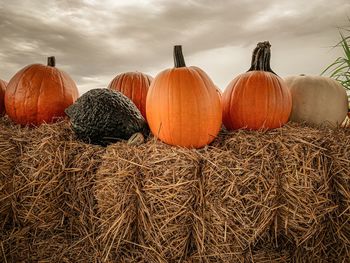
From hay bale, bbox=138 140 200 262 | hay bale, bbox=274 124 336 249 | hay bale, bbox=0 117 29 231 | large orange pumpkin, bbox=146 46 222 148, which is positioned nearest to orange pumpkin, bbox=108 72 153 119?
large orange pumpkin, bbox=146 46 222 148

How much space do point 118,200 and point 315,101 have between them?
1.79 m

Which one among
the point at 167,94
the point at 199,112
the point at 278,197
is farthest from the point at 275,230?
the point at 167,94

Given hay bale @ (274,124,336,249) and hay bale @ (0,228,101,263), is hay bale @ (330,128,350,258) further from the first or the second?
hay bale @ (0,228,101,263)

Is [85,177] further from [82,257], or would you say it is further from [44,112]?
[44,112]

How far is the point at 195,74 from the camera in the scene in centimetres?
216

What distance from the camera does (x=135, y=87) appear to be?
2.95 metres

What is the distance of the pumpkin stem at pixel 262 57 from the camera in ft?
8.08

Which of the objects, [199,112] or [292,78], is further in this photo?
[292,78]

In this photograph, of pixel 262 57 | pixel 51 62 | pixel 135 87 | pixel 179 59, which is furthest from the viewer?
pixel 51 62

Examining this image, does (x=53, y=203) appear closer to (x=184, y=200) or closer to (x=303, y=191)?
(x=184, y=200)

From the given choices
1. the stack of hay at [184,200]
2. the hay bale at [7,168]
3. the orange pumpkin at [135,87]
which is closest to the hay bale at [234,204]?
the stack of hay at [184,200]

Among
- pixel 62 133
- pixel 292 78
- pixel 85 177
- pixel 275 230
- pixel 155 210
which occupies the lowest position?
pixel 275 230

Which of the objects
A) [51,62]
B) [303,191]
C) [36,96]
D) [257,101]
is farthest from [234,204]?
[51,62]

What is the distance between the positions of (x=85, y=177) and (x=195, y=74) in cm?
99
